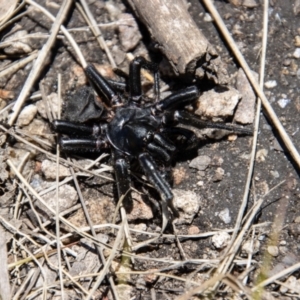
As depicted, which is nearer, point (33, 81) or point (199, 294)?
point (199, 294)

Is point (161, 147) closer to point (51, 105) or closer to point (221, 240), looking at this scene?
point (221, 240)

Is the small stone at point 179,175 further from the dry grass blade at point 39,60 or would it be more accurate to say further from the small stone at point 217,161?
the dry grass blade at point 39,60

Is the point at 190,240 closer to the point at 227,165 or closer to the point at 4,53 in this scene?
the point at 227,165

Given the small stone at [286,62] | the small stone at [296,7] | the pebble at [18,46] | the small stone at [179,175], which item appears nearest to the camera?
the small stone at [179,175]

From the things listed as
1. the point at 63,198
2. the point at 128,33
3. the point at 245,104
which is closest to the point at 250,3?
the point at 245,104

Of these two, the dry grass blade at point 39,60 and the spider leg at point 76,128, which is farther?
the dry grass blade at point 39,60

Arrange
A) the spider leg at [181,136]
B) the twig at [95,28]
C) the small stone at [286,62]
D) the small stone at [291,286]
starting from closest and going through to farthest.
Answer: the small stone at [291,286], the spider leg at [181,136], the small stone at [286,62], the twig at [95,28]

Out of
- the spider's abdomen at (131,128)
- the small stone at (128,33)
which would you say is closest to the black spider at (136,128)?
the spider's abdomen at (131,128)

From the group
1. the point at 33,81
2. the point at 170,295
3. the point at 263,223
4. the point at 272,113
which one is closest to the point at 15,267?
the point at 170,295
